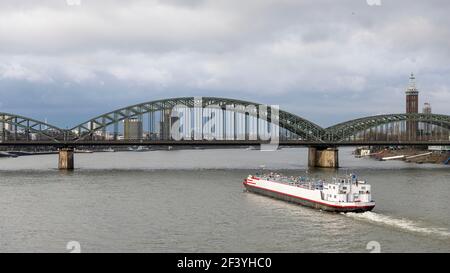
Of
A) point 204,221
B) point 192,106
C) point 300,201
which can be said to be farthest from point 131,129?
point 204,221

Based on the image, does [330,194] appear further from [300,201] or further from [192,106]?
[192,106]

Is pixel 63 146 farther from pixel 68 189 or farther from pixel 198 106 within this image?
pixel 68 189

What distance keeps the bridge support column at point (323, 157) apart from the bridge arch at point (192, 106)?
383cm

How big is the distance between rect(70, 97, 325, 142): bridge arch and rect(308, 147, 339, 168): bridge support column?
3.83 metres

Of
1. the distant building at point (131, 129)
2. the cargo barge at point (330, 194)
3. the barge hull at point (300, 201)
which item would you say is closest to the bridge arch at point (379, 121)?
the distant building at point (131, 129)

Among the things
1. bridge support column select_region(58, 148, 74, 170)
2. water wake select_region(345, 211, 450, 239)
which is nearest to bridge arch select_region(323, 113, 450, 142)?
bridge support column select_region(58, 148, 74, 170)

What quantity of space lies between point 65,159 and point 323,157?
179ft

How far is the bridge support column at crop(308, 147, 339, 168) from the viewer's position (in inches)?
5074

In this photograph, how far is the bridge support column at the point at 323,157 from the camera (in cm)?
12888

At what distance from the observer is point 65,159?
384 ft
